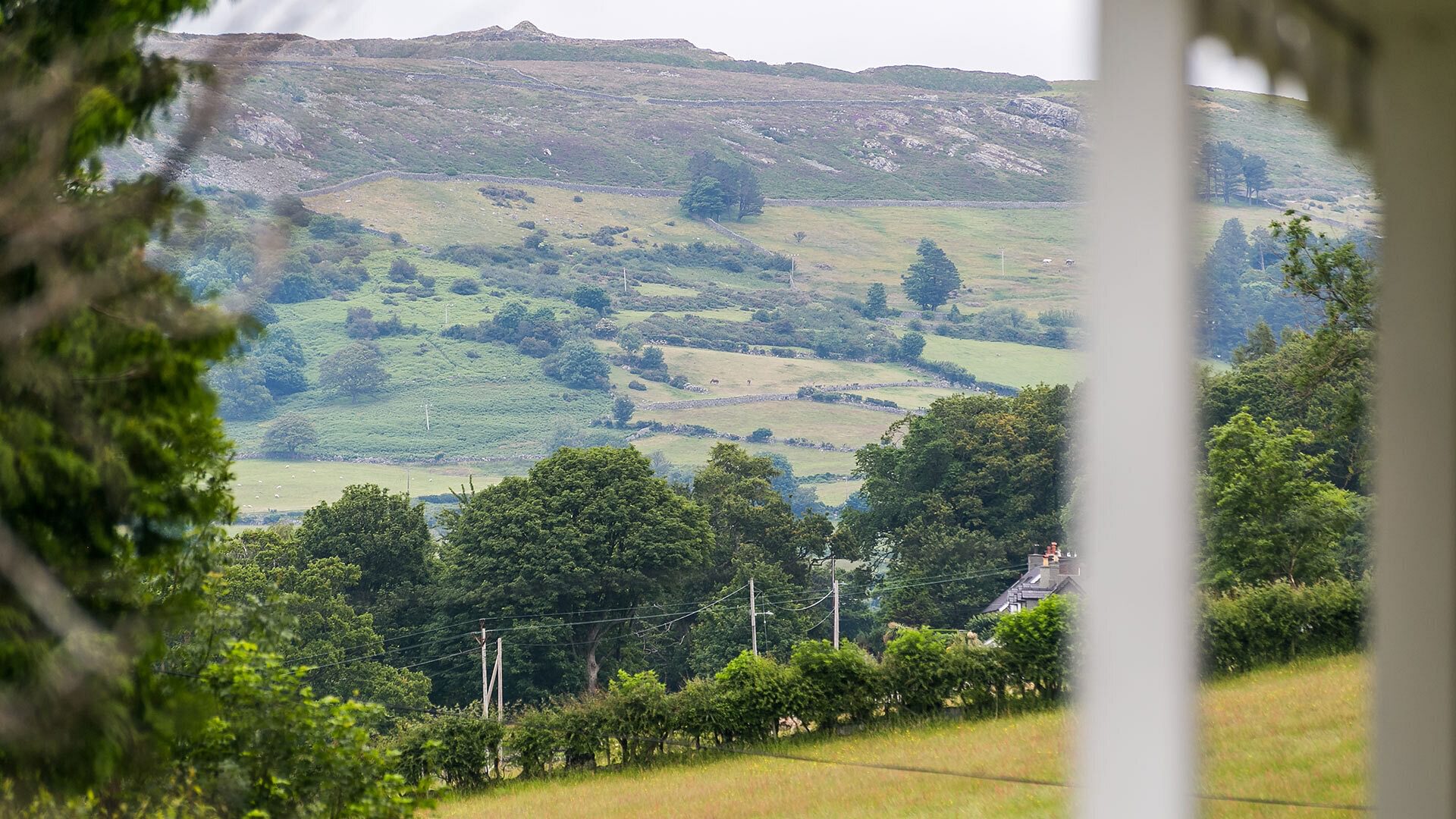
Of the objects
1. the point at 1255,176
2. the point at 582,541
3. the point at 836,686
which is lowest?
the point at 582,541

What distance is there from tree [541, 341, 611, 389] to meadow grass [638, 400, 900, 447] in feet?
13.2

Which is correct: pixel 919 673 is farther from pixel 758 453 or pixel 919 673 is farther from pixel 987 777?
pixel 758 453

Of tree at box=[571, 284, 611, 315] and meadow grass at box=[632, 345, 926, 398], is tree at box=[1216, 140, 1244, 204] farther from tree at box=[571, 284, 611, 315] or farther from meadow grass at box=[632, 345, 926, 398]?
tree at box=[571, 284, 611, 315]

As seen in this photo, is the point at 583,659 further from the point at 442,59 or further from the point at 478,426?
the point at 442,59

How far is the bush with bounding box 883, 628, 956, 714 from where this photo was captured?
42.3 feet

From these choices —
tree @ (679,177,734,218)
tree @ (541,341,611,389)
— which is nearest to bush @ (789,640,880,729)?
tree @ (541,341,611,389)

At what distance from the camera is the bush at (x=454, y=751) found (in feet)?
44.1

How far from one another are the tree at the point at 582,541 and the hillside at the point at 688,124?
4709 cm

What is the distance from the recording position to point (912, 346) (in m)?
65.6

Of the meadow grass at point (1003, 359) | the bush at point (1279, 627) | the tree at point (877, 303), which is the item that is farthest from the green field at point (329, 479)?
the bush at point (1279, 627)

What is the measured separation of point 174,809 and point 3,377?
2690mm

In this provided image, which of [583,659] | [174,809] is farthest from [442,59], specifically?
[174,809]

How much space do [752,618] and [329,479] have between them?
28019mm

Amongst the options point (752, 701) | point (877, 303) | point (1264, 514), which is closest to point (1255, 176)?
point (877, 303)
